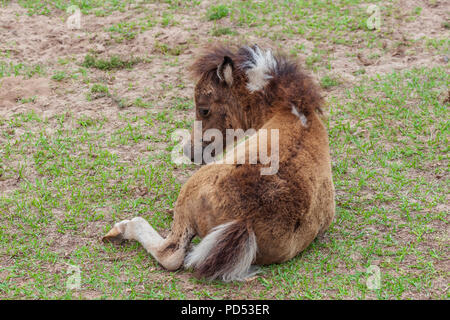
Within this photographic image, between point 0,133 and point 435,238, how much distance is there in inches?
205

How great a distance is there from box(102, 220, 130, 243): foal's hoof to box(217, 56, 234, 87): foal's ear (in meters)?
1.64

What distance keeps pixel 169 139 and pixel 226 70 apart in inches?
72.7

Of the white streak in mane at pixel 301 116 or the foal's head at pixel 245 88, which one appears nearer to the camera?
the white streak in mane at pixel 301 116

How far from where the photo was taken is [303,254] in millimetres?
4566

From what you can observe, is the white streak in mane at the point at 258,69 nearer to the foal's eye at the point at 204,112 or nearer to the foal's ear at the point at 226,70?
the foal's ear at the point at 226,70

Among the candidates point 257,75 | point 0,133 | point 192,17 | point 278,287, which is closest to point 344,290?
point 278,287

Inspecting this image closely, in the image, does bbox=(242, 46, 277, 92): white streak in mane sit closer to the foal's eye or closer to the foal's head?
the foal's head

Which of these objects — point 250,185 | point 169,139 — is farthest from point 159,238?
point 169,139

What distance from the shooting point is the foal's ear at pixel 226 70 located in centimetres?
Result: 500

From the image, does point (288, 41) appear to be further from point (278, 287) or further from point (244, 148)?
point (278, 287)

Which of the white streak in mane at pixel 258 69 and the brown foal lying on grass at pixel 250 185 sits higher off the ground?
the white streak in mane at pixel 258 69

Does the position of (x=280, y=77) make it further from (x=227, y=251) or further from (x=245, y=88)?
(x=227, y=251)

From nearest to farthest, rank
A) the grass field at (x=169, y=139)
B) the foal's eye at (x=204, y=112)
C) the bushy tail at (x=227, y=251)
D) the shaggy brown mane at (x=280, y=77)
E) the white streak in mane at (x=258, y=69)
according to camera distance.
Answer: the bushy tail at (x=227, y=251)
the grass field at (x=169, y=139)
the shaggy brown mane at (x=280, y=77)
the white streak in mane at (x=258, y=69)
the foal's eye at (x=204, y=112)

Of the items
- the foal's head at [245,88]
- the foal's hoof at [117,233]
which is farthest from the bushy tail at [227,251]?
the foal's head at [245,88]
